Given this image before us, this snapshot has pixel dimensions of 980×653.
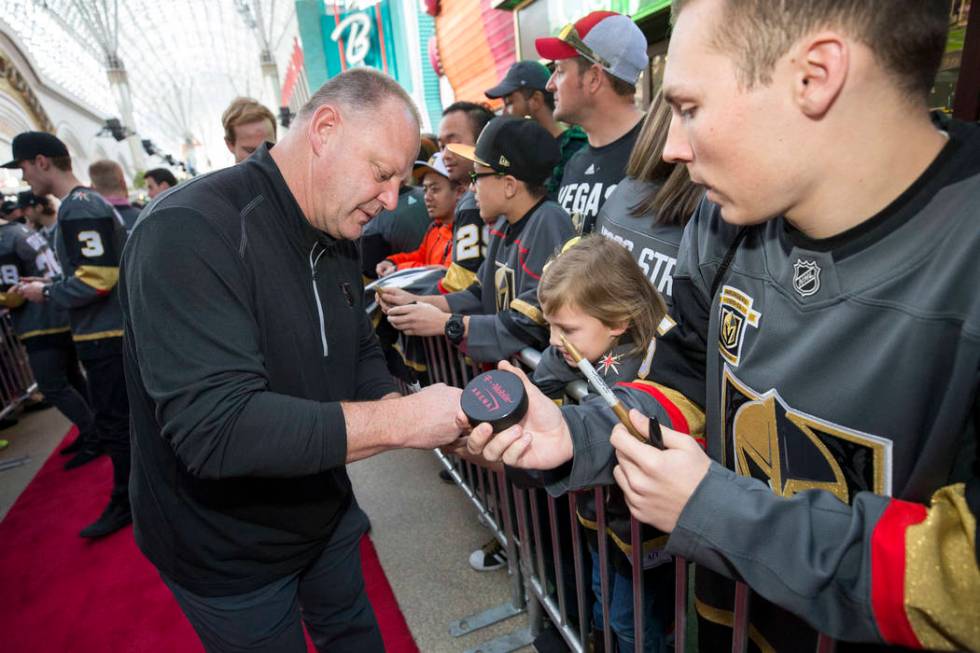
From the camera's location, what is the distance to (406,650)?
8.18 ft

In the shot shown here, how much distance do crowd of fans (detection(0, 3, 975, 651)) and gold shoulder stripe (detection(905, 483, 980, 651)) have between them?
18cm

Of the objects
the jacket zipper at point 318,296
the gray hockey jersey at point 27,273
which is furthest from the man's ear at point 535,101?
the gray hockey jersey at point 27,273

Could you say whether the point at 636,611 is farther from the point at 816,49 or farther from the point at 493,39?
the point at 493,39

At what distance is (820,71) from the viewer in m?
0.81

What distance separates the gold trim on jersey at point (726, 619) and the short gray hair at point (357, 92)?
1.63m

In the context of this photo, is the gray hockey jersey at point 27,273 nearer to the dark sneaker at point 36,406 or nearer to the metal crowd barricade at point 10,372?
the metal crowd barricade at point 10,372

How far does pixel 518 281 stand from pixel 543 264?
0.18 metres

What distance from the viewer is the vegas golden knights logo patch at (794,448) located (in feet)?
2.79

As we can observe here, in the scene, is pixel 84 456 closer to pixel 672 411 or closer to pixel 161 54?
pixel 672 411

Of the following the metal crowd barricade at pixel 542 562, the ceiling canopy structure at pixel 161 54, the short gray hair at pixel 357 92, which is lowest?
the metal crowd barricade at pixel 542 562

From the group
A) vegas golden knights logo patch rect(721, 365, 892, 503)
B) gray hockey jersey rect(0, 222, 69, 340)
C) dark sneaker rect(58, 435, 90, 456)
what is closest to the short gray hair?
vegas golden knights logo patch rect(721, 365, 892, 503)

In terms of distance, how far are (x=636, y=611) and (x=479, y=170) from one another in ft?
6.53

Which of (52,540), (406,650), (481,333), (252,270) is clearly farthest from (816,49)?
(52,540)

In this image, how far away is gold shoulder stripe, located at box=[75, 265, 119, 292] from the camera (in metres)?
3.49
